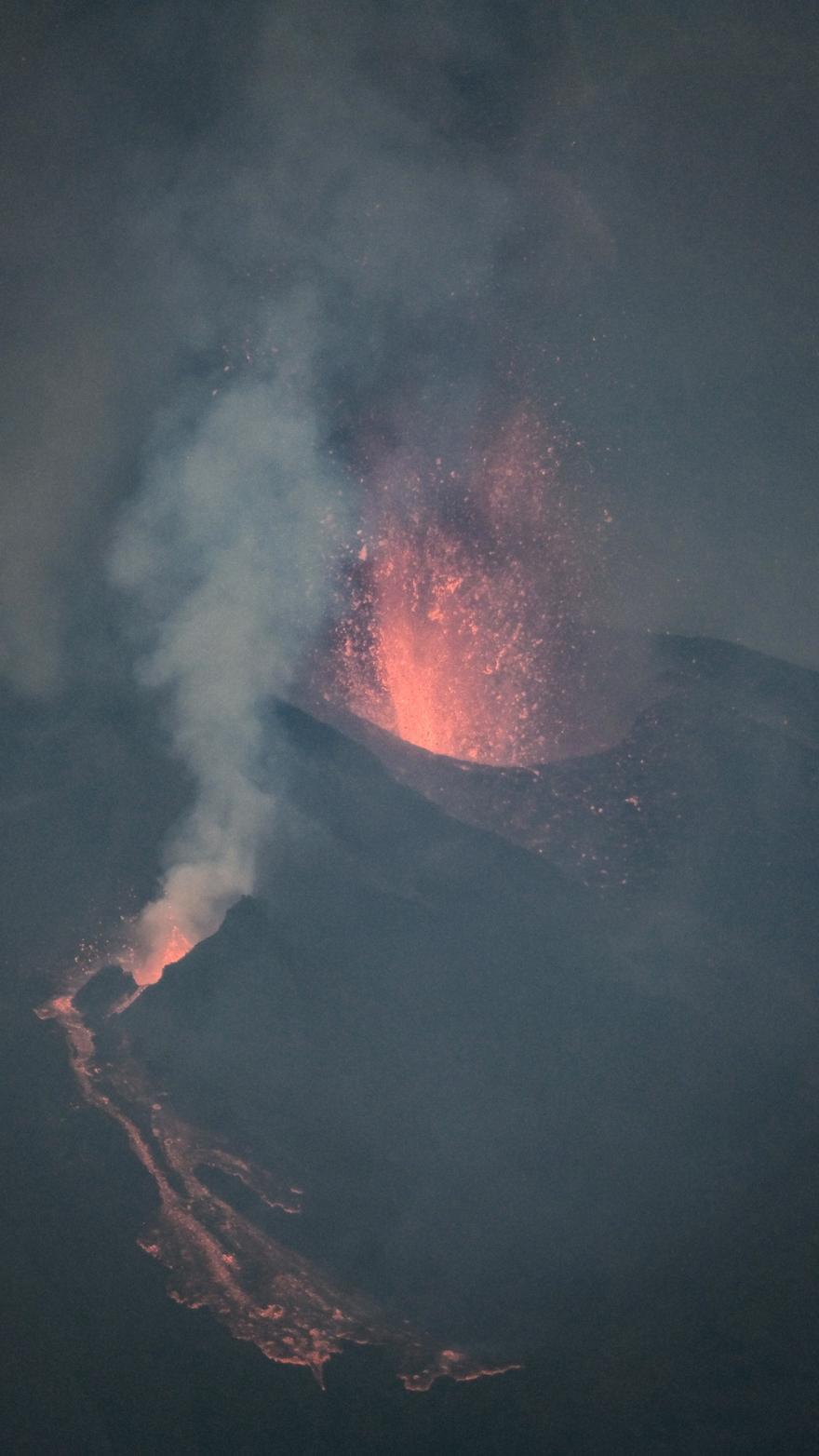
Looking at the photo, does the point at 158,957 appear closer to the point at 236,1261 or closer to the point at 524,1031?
the point at 236,1261

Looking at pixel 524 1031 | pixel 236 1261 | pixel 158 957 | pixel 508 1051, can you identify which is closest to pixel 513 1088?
pixel 508 1051

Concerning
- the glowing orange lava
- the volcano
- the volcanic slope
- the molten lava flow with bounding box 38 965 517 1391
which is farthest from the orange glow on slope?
the molten lava flow with bounding box 38 965 517 1391

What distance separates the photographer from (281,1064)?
1705cm

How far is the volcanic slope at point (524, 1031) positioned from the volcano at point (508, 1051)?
1.9 inches

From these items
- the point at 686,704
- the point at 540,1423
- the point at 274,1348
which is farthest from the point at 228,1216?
the point at 686,704

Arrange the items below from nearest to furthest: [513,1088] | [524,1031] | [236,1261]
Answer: [236,1261]
[513,1088]
[524,1031]

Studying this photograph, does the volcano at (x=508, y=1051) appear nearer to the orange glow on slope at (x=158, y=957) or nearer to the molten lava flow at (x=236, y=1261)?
the molten lava flow at (x=236, y=1261)

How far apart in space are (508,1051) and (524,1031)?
1.74 feet

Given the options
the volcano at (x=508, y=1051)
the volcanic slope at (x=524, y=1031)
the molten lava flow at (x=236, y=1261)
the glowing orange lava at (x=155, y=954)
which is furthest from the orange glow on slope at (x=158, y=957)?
the molten lava flow at (x=236, y=1261)

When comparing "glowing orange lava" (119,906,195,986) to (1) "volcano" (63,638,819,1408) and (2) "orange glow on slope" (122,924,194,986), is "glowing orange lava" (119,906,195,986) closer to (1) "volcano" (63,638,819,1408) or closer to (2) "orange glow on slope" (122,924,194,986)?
(2) "orange glow on slope" (122,924,194,986)

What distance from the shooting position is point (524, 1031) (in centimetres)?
1805

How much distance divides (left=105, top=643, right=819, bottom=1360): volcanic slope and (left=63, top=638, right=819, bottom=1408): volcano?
48 millimetres

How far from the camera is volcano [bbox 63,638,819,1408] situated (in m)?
13.9

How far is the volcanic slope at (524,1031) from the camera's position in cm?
1477
